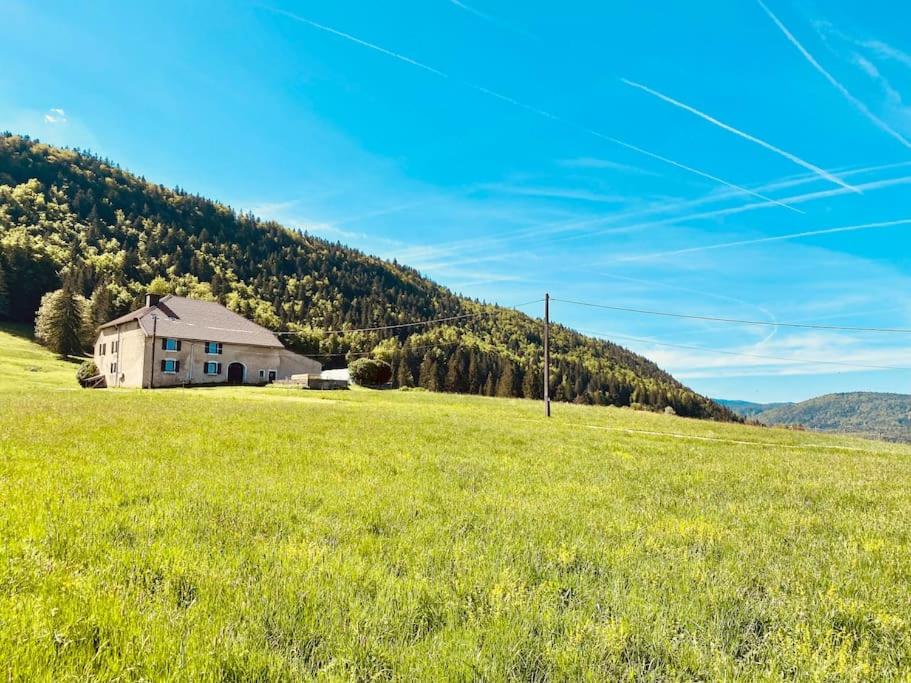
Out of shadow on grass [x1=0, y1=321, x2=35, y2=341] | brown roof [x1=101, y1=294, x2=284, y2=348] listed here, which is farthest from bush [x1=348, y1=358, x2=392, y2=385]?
shadow on grass [x1=0, y1=321, x2=35, y2=341]

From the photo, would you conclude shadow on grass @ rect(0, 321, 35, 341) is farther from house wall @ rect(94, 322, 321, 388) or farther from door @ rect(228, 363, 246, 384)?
door @ rect(228, 363, 246, 384)

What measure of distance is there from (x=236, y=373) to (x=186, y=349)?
7.56m

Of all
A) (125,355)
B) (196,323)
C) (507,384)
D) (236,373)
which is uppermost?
(196,323)

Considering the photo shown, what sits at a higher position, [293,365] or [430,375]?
[293,365]

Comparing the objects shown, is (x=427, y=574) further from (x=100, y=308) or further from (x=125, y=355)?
(x=100, y=308)

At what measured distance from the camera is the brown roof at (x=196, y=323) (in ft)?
201

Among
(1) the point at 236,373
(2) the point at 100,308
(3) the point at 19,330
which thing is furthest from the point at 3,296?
(1) the point at 236,373

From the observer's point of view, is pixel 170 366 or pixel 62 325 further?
pixel 62 325

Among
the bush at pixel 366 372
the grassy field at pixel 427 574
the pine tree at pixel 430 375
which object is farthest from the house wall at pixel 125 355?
the pine tree at pixel 430 375

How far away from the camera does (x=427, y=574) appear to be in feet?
17.9

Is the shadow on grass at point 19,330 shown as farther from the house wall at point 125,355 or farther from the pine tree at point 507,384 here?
the pine tree at point 507,384

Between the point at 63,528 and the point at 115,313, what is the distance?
115 meters

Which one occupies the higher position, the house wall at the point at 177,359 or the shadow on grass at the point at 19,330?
the shadow on grass at the point at 19,330

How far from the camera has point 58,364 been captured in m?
66.9
